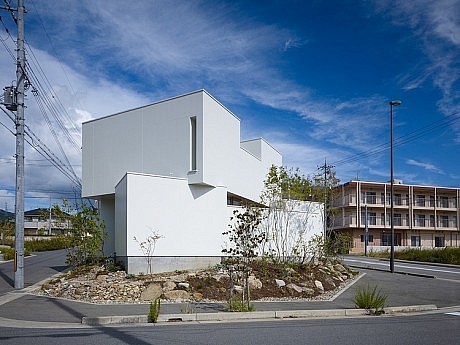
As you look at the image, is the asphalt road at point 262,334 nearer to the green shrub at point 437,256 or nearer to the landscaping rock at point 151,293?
the landscaping rock at point 151,293

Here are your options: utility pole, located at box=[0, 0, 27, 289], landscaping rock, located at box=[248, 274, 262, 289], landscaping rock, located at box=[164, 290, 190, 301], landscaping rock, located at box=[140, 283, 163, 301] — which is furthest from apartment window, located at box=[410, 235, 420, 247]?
utility pole, located at box=[0, 0, 27, 289]

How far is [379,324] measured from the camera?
415 inches

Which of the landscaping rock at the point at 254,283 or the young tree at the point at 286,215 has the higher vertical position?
the young tree at the point at 286,215

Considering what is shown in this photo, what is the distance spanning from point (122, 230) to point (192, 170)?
11.7ft

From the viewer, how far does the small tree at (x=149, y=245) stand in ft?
54.7

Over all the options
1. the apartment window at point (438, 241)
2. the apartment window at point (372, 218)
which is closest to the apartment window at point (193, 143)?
the apartment window at point (372, 218)

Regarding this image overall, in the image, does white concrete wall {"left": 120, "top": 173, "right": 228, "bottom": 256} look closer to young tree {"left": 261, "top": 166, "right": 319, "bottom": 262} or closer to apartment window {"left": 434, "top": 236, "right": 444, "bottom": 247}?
young tree {"left": 261, "top": 166, "right": 319, "bottom": 262}

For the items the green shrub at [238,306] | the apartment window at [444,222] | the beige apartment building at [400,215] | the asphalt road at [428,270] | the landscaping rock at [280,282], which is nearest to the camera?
the green shrub at [238,306]

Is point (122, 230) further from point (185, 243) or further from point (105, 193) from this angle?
point (105, 193)

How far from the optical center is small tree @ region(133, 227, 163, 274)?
1667 centimetres

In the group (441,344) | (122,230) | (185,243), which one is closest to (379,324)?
(441,344)

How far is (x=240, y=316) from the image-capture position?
37.1 ft

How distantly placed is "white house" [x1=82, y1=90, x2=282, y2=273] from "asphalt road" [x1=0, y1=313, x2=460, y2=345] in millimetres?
7080

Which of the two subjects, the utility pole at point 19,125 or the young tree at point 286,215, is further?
the young tree at point 286,215
